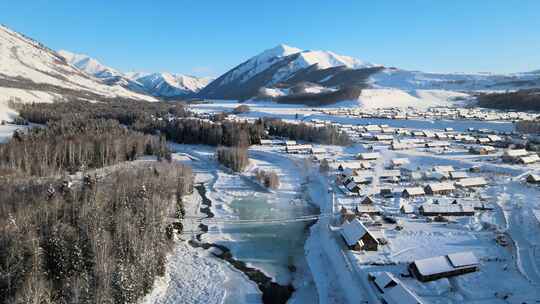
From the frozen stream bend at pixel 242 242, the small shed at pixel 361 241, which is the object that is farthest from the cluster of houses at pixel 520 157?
the small shed at pixel 361 241

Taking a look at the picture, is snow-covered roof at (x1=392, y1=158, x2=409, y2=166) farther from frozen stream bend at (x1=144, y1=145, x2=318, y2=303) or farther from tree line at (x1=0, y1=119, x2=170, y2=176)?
tree line at (x1=0, y1=119, x2=170, y2=176)

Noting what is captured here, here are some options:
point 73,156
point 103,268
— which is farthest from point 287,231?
point 73,156

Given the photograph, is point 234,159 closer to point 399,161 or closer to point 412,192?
point 399,161

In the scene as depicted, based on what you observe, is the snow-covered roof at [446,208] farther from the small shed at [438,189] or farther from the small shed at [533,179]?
the small shed at [533,179]

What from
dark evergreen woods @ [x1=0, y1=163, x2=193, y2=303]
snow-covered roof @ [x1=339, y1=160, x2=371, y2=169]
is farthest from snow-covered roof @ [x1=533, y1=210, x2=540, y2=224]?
dark evergreen woods @ [x1=0, y1=163, x2=193, y2=303]

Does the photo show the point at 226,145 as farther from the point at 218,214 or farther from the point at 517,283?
the point at 517,283

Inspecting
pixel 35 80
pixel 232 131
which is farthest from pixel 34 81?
pixel 232 131
